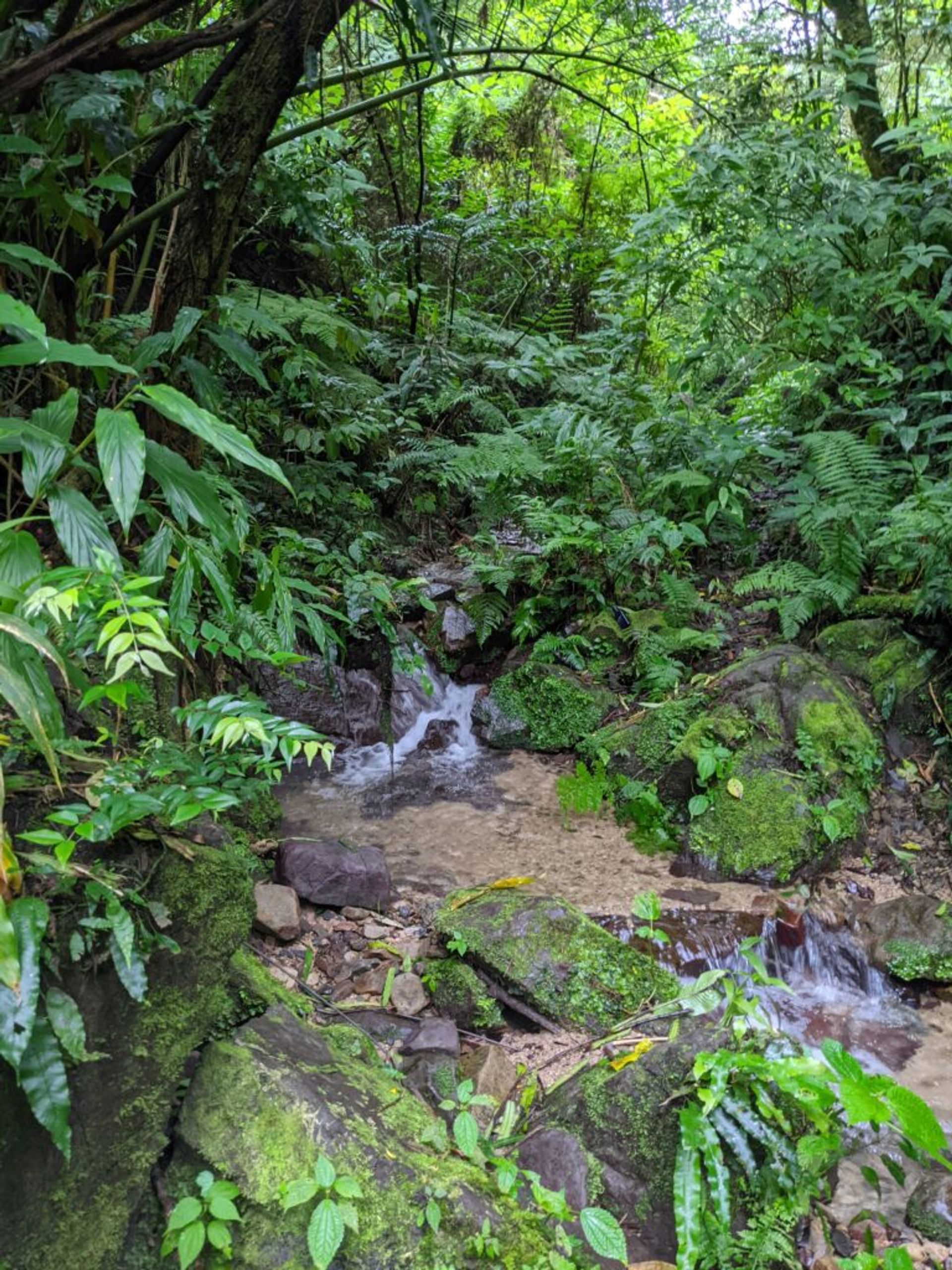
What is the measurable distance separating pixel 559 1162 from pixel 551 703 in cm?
350

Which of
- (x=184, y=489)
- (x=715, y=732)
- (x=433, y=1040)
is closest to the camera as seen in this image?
(x=184, y=489)

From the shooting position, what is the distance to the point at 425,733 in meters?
5.77

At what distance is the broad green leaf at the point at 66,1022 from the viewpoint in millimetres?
1362


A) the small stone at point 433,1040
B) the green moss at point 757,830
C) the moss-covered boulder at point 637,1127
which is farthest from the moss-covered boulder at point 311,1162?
the green moss at point 757,830

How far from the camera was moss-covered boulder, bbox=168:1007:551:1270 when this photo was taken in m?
1.64

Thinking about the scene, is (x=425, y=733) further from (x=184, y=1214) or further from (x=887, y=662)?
(x=184, y=1214)

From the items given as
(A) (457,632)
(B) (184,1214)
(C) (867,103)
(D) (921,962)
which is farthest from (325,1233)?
(C) (867,103)

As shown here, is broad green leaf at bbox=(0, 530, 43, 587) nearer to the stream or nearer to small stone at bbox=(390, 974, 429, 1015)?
small stone at bbox=(390, 974, 429, 1015)

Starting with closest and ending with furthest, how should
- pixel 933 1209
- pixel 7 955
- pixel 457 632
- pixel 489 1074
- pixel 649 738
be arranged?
pixel 7 955 < pixel 933 1209 < pixel 489 1074 < pixel 649 738 < pixel 457 632

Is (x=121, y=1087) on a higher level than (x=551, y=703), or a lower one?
higher

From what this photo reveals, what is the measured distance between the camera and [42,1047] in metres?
1.34

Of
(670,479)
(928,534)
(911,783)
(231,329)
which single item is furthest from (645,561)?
(231,329)

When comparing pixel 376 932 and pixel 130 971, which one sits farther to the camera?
pixel 376 932

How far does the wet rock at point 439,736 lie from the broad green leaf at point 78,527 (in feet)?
13.4
